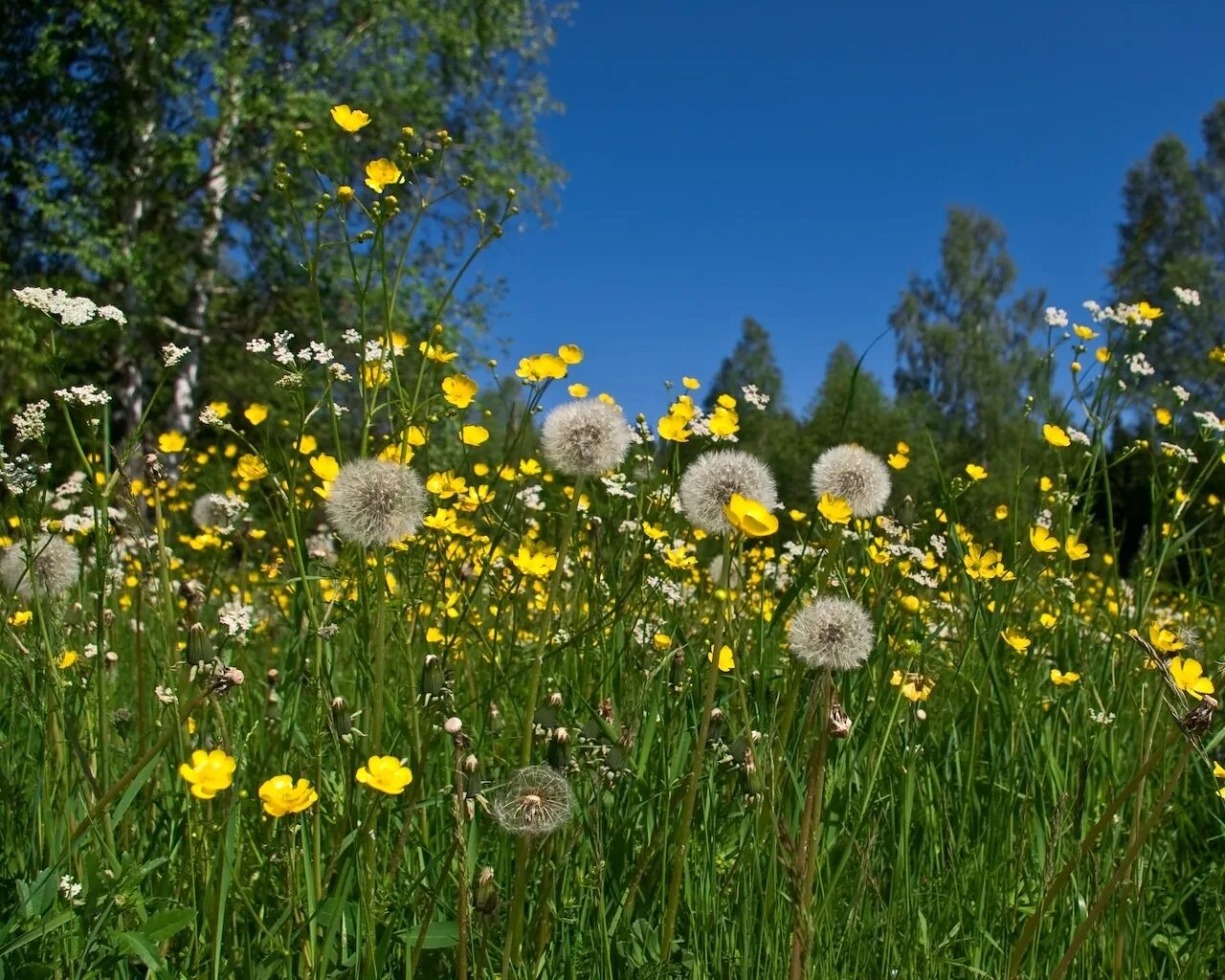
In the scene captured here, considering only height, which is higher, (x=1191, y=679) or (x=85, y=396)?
(x=85, y=396)

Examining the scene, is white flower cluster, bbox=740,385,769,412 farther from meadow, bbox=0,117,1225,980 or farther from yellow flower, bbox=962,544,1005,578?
yellow flower, bbox=962,544,1005,578

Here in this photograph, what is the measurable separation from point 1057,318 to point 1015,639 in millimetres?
1189

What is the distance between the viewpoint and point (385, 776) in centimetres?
105

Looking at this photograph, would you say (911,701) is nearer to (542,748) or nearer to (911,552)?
(911,552)

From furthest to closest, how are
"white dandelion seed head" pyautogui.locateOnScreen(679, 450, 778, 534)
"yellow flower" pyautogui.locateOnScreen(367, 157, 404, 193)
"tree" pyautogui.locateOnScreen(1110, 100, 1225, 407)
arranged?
"tree" pyautogui.locateOnScreen(1110, 100, 1225, 407)
"yellow flower" pyautogui.locateOnScreen(367, 157, 404, 193)
"white dandelion seed head" pyautogui.locateOnScreen(679, 450, 778, 534)

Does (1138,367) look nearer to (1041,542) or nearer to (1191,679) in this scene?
(1041,542)

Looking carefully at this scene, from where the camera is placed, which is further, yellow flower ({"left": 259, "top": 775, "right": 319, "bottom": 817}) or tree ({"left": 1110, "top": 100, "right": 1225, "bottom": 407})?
tree ({"left": 1110, "top": 100, "right": 1225, "bottom": 407})

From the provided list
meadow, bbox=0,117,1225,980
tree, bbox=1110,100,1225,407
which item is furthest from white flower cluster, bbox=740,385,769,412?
tree, bbox=1110,100,1225,407

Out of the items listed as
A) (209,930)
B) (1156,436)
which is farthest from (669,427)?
(1156,436)

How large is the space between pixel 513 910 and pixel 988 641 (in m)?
1.04

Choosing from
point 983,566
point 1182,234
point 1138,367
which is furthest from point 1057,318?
point 1182,234

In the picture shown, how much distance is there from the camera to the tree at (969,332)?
113ft

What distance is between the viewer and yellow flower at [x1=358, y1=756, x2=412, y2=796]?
102cm

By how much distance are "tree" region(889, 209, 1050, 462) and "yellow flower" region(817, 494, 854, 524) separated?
34.2 metres
